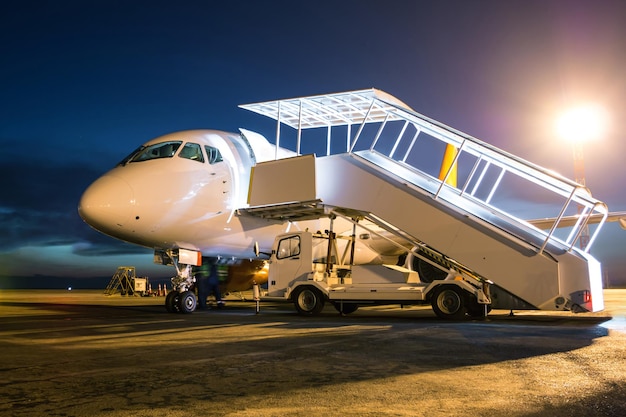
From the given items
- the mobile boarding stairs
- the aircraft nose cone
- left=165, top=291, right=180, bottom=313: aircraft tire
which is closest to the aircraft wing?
the mobile boarding stairs

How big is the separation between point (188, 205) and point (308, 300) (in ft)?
12.9

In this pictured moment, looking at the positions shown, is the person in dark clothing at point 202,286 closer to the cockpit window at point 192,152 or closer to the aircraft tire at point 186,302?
the aircraft tire at point 186,302

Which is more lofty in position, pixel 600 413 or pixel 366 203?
pixel 366 203

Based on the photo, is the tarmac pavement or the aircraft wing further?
the aircraft wing

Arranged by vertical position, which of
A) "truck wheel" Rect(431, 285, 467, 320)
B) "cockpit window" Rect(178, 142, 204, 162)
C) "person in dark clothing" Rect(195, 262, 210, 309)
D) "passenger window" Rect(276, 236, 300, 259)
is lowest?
"truck wheel" Rect(431, 285, 467, 320)

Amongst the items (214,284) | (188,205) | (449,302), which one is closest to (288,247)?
(188,205)

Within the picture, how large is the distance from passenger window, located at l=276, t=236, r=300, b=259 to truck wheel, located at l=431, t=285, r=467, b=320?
12.9ft

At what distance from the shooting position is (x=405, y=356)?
6.29 meters

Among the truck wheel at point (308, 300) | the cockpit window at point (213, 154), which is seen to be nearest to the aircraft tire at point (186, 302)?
the truck wheel at point (308, 300)

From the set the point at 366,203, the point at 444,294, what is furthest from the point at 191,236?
the point at 444,294

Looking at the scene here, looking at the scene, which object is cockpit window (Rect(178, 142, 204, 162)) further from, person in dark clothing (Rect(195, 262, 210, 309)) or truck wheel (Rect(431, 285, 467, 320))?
truck wheel (Rect(431, 285, 467, 320))

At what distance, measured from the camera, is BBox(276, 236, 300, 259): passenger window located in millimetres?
14750

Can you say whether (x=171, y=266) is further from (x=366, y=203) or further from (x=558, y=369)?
(x=558, y=369)

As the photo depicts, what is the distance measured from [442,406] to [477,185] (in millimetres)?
11971
